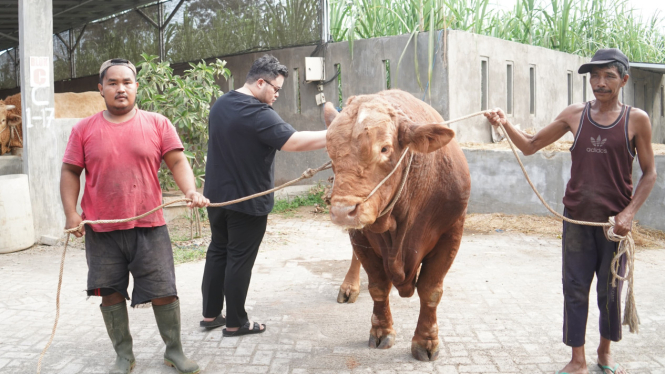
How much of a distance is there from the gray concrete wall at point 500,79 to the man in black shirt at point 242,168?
18.2 ft

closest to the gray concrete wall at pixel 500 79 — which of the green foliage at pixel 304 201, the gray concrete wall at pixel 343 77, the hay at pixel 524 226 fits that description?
the gray concrete wall at pixel 343 77

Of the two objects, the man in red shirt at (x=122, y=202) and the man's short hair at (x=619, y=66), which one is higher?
the man's short hair at (x=619, y=66)

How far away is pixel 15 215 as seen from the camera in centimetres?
715

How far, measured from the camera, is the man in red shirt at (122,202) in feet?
11.4

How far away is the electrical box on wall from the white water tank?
480 cm

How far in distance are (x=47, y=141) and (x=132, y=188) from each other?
4738 millimetres

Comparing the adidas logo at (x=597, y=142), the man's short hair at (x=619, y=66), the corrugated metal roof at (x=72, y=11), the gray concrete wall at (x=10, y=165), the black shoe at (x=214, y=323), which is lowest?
the black shoe at (x=214, y=323)

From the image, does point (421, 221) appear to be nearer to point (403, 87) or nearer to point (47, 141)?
point (47, 141)

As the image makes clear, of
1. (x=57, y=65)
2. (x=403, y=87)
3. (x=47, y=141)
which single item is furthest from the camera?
(x=57, y=65)

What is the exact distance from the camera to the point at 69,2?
43.4 feet

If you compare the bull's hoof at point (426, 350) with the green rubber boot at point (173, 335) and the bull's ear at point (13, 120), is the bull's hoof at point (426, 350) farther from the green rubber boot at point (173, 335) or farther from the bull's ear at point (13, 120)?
the bull's ear at point (13, 120)

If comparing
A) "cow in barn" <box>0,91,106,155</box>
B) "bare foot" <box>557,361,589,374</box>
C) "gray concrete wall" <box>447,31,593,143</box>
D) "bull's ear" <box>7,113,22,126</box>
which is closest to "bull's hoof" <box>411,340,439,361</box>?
"bare foot" <box>557,361,589,374</box>

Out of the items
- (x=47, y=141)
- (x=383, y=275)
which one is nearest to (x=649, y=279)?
(x=383, y=275)

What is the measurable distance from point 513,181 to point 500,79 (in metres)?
2.64
